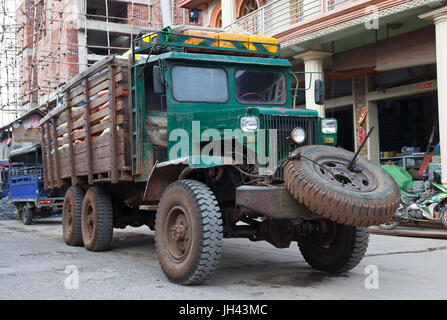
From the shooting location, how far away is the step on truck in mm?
5465

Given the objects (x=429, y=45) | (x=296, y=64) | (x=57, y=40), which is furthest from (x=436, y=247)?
(x=57, y=40)

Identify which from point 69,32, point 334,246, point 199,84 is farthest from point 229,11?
point 69,32

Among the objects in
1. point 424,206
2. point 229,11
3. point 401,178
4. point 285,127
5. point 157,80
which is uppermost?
point 229,11

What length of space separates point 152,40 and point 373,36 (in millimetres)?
8887

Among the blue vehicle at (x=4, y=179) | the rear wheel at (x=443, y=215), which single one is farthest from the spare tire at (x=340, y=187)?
the blue vehicle at (x=4, y=179)

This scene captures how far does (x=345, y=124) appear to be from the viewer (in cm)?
1797

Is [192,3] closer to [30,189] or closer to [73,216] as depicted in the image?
[30,189]

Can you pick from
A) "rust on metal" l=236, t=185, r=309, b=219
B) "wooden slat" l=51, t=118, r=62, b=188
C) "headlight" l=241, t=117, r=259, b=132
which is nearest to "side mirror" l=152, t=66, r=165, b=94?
"headlight" l=241, t=117, r=259, b=132

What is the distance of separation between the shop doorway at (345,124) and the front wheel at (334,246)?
1127 cm

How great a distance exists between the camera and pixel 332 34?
13852mm

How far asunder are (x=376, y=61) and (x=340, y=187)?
9.98 meters

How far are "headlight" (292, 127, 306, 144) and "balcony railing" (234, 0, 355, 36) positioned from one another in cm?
836

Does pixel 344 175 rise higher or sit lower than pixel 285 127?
lower
